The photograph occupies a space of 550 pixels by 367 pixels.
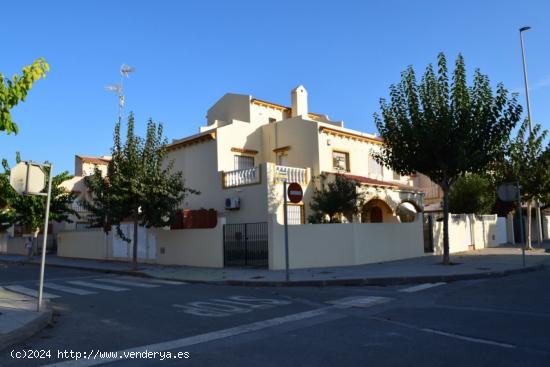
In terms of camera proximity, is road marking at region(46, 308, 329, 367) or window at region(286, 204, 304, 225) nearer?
road marking at region(46, 308, 329, 367)

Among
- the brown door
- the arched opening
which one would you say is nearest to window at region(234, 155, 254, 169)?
the arched opening

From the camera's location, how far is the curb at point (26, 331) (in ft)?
23.1

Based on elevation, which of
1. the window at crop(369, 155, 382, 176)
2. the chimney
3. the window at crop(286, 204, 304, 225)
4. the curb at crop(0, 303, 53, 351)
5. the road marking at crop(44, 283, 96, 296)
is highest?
the chimney

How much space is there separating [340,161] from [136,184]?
37.0ft

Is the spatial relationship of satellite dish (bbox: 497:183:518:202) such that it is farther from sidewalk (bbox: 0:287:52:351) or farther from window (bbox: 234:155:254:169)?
sidewalk (bbox: 0:287:52:351)

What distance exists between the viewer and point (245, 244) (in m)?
18.6

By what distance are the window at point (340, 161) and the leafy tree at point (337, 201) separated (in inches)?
154

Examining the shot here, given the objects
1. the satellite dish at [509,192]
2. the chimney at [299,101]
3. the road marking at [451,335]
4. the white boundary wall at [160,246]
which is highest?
the chimney at [299,101]

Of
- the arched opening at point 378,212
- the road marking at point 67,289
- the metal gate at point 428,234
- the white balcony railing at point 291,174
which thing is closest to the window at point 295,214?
the white balcony railing at point 291,174

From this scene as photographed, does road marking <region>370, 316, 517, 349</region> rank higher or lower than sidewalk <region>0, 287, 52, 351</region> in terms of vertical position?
lower

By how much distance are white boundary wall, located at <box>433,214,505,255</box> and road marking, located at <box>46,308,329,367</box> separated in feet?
52.1

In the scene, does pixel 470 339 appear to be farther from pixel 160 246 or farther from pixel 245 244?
pixel 160 246

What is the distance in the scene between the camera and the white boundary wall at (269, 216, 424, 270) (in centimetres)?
1717

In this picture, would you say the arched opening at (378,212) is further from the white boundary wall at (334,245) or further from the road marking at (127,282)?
the road marking at (127,282)
